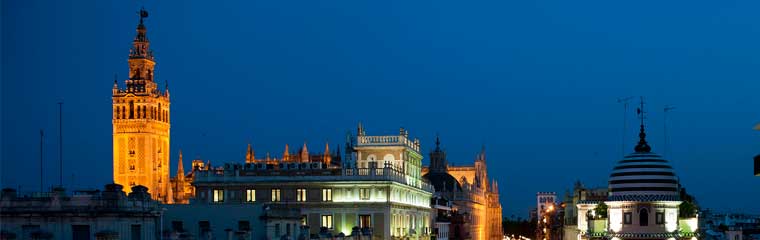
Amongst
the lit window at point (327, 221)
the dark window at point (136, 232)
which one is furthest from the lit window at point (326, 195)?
the dark window at point (136, 232)

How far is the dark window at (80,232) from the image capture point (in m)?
54.4

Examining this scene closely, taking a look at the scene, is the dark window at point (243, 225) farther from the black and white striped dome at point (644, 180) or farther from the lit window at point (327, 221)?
the black and white striped dome at point (644, 180)

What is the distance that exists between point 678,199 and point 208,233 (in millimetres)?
28803

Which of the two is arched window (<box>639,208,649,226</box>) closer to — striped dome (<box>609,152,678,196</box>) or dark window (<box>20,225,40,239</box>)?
striped dome (<box>609,152,678,196</box>)

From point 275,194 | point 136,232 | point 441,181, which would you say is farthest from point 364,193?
point 441,181

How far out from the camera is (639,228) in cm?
6744

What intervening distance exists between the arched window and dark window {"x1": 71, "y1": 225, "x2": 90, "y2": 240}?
32.9m

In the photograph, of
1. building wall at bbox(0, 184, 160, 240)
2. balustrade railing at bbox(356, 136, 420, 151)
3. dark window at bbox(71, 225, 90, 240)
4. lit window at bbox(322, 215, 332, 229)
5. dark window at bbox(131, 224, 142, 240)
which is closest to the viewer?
building wall at bbox(0, 184, 160, 240)

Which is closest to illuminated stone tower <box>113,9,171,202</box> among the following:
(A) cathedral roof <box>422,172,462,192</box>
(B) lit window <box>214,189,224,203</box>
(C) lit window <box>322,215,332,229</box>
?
(A) cathedral roof <box>422,172,462,192</box>

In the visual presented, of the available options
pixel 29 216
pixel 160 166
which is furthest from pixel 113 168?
pixel 29 216

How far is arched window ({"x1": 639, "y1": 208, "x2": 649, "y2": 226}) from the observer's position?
67438 millimetres

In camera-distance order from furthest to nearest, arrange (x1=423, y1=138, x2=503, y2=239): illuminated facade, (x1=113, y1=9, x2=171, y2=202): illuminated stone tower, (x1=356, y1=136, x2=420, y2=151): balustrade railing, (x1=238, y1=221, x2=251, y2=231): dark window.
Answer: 1. (x1=423, y1=138, x2=503, y2=239): illuminated facade
2. (x1=113, y1=9, x2=171, y2=202): illuminated stone tower
3. (x1=356, y1=136, x2=420, y2=151): balustrade railing
4. (x1=238, y1=221, x2=251, y2=231): dark window

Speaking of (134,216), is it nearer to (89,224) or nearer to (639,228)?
(89,224)

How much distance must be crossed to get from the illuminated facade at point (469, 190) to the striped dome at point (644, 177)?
67904mm
